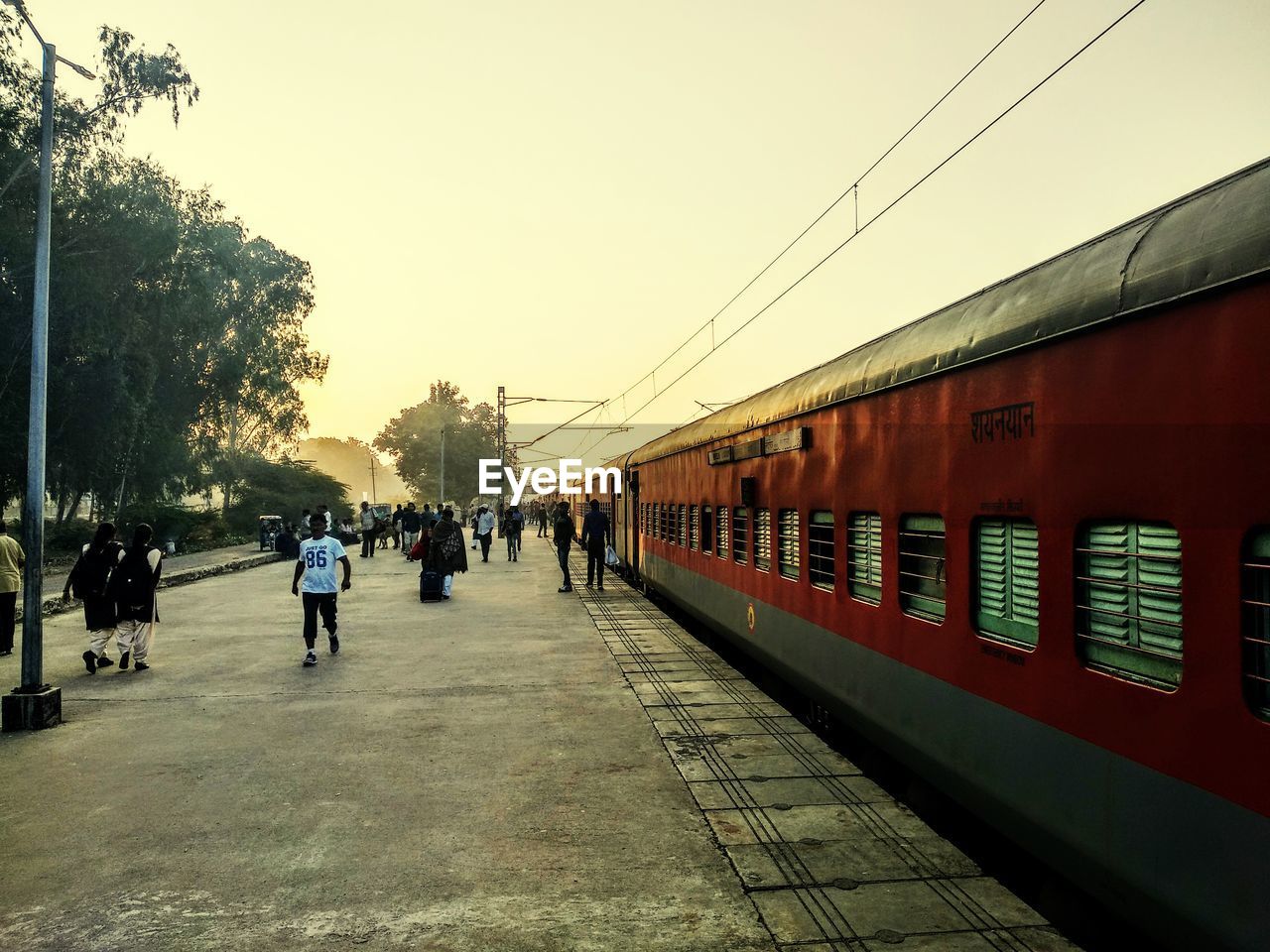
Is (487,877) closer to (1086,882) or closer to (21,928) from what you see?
(21,928)

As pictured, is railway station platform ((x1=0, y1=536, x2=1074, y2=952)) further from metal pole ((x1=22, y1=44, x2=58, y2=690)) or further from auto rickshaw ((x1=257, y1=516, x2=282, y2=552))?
auto rickshaw ((x1=257, y1=516, x2=282, y2=552))

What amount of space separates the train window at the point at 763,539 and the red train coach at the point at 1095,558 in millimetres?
2195

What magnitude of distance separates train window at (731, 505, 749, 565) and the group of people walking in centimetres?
640

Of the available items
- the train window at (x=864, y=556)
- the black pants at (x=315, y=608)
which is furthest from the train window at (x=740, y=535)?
the black pants at (x=315, y=608)

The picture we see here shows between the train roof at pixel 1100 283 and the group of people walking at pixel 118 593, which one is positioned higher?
the train roof at pixel 1100 283

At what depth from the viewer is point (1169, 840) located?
310cm

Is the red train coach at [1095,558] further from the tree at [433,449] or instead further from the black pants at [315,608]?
the tree at [433,449]

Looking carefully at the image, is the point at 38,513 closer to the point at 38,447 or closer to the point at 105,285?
the point at 38,447

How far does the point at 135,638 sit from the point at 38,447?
128 inches

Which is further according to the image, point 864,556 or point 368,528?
point 368,528

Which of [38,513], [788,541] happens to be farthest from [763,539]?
[38,513]

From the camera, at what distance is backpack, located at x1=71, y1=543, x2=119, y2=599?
10484 millimetres

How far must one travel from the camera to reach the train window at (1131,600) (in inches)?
128

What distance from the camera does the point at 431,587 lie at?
17.7 metres
